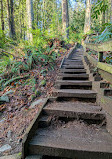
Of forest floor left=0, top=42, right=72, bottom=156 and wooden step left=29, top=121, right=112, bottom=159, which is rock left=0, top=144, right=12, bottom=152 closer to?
forest floor left=0, top=42, right=72, bottom=156

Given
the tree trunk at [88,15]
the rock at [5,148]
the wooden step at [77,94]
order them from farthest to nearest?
the tree trunk at [88,15]
the wooden step at [77,94]
the rock at [5,148]

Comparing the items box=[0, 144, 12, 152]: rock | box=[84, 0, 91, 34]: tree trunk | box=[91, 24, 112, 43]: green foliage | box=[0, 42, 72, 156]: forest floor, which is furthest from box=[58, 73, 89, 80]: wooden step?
box=[84, 0, 91, 34]: tree trunk

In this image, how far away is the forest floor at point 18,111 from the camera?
250 centimetres

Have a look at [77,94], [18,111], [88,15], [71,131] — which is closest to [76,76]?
[77,94]

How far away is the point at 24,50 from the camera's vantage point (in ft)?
20.1

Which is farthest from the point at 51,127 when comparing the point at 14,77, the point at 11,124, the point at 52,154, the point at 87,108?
the point at 14,77

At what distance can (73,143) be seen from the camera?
6.62ft

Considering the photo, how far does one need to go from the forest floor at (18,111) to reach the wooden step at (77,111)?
575 mm

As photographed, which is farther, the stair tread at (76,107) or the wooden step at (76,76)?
the wooden step at (76,76)

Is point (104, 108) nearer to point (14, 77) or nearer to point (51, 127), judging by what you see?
point (51, 127)

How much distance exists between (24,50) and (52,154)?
517 cm

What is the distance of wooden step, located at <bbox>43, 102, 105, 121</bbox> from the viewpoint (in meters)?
2.58

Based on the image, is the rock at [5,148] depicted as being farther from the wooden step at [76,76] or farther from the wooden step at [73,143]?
the wooden step at [76,76]

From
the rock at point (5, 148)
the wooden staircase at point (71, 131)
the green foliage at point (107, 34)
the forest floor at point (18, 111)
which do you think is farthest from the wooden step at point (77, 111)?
the green foliage at point (107, 34)
